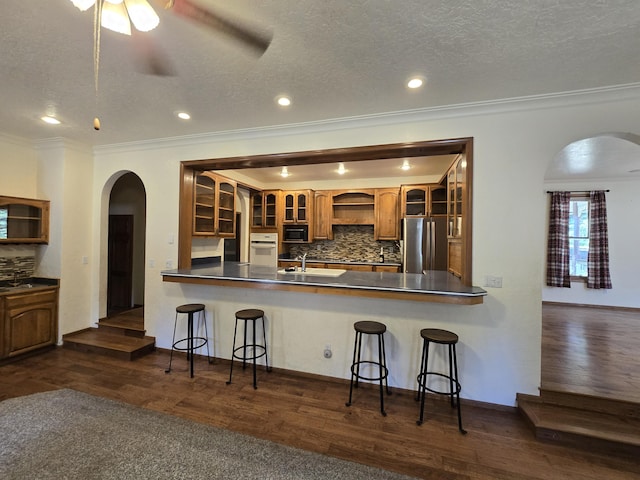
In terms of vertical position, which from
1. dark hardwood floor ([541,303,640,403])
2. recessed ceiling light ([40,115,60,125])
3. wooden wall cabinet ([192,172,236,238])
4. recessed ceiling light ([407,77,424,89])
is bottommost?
dark hardwood floor ([541,303,640,403])

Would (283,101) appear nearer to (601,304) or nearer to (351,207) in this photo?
(351,207)

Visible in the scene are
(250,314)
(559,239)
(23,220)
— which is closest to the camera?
(250,314)

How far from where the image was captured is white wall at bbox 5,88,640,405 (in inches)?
87.9

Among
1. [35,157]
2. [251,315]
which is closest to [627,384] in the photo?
[251,315]

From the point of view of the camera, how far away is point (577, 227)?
209 inches

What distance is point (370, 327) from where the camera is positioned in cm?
242

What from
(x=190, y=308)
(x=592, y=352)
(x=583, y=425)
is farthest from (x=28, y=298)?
(x=592, y=352)

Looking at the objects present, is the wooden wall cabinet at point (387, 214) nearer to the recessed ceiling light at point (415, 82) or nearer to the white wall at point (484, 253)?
the white wall at point (484, 253)

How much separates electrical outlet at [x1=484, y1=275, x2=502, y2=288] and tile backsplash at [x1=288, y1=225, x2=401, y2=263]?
295cm

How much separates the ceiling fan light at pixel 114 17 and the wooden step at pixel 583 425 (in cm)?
358

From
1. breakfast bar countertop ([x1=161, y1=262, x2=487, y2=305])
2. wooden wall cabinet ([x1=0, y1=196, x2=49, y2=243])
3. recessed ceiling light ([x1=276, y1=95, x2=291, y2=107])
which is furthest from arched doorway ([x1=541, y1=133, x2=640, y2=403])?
wooden wall cabinet ([x1=0, y1=196, x2=49, y2=243])

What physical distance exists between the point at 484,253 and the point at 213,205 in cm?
351

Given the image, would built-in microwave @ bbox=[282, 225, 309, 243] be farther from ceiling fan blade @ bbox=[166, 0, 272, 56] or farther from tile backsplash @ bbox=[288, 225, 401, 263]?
ceiling fan blade @ bbox=[166, 0, 272, 56]

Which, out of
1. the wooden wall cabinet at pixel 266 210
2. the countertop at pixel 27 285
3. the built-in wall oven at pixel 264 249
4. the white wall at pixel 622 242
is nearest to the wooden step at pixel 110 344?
the countertop at pixel 27 285
